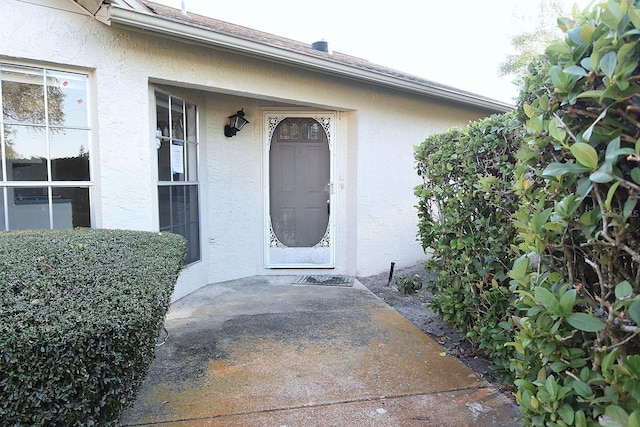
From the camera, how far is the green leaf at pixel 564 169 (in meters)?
1.12

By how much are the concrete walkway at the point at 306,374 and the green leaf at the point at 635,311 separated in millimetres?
1724

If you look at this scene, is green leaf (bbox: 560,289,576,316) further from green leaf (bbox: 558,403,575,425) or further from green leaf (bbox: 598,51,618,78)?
green leaf (bbox: 598,51,618,78)

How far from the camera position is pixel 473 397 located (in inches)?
107

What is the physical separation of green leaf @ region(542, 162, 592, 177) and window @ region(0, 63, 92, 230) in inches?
154

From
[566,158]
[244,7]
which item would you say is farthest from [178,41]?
[244,7]

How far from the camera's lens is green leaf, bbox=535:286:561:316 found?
117 centimetres

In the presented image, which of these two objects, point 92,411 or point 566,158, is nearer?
point 566,158

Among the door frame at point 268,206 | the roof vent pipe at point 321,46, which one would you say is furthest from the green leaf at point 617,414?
the roof vent pipe at point 321,46

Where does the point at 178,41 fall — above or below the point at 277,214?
above

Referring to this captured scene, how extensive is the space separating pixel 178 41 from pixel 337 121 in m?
2.52

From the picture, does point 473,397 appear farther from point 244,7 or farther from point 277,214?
point 244,7

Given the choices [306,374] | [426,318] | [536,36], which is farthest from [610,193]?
[536,36]

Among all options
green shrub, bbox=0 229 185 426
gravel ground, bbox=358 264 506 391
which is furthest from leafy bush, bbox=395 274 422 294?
green shrub, bbox=0 229 185 426

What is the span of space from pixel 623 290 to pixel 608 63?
1.96 feet
